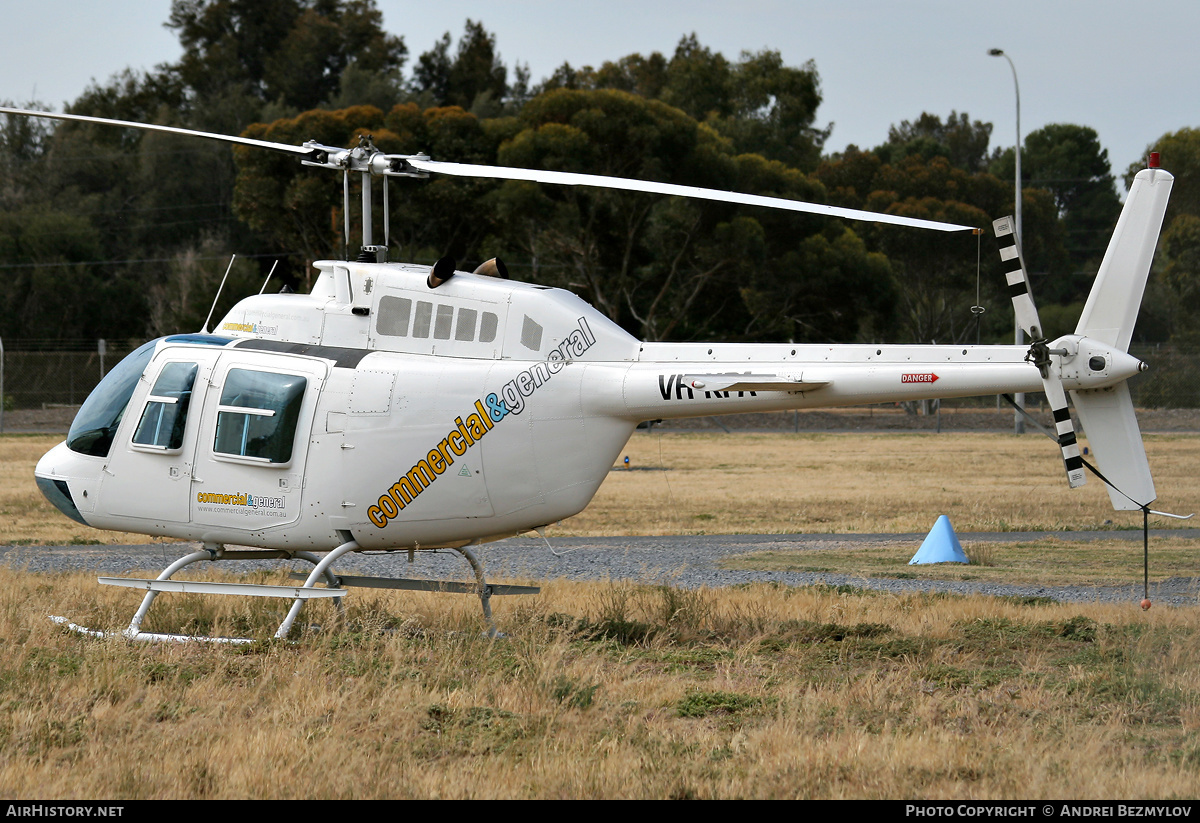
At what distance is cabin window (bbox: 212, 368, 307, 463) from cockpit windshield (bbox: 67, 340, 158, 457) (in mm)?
1154

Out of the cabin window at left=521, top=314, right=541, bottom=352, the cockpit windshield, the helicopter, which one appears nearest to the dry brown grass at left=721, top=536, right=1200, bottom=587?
the helicopter

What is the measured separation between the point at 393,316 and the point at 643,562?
24.6 feet

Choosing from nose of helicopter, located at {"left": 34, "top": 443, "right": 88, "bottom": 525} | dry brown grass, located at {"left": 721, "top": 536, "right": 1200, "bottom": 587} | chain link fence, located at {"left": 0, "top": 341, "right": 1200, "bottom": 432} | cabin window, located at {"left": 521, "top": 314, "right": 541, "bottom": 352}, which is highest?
cabin window, located at {"left": 521, "top": 314, "right": 541, "bottom": 352}

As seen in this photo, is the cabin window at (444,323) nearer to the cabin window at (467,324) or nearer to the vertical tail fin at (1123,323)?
the cabin window at (467,324)

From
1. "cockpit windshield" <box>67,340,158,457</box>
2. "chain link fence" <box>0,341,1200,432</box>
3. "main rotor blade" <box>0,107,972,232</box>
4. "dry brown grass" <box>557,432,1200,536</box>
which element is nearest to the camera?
"main rotor blade" <box>0,107,972,232</box>

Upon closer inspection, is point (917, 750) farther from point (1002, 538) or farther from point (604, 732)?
point (1002, 538)

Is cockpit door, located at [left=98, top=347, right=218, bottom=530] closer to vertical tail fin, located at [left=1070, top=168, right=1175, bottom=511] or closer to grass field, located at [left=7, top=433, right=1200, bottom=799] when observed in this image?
grass field, located at [left=7, top=433, right=1200, bottom=799]

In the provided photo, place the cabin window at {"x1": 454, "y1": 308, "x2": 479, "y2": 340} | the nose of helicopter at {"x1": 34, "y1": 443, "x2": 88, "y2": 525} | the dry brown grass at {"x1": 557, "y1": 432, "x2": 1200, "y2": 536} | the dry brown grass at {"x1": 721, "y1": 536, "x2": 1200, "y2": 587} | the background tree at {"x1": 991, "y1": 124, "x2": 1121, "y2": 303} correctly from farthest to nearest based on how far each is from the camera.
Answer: the background tree at {"x1": 991, "y1": 124, "x2": 1121, "y2": 303} < the dry brown grass at {"x1": 557, "y1": 432, "x2": 1200, "y2": 536} < the dry brown grass at {"x1": 721, "y1": 536, "x2": 1200, "y2": 587} < the nose of helicopter at {"x1": 34, "y1": 443, "x2": 88, "y2": 525} < the cabin window at {"x1": 454, "y1": 308, "x2": 479, "y2": 340}

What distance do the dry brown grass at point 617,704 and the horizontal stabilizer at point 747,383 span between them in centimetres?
222

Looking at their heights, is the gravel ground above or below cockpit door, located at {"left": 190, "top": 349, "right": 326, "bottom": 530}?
below

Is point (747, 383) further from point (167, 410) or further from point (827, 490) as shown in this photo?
point (827, 490)

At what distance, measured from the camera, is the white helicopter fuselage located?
10094 mm

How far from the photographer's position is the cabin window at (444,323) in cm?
1061

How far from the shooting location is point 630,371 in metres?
10.3
